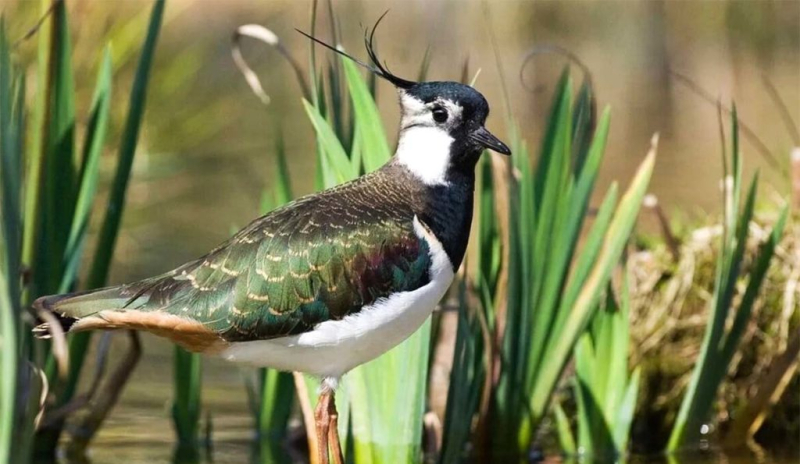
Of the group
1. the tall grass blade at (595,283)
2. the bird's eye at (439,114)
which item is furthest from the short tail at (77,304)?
the tall grass blade at (595,283)

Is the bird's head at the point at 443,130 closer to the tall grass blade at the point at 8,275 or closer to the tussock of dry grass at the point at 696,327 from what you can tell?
the tall grass blade at the point at 8,275

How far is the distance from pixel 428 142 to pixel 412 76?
28.3ft

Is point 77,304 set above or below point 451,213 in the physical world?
below

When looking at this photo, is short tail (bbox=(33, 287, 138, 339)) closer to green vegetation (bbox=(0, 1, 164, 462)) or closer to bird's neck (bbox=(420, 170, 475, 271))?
green vegetation (bbox=(0, 1, 164, 462))

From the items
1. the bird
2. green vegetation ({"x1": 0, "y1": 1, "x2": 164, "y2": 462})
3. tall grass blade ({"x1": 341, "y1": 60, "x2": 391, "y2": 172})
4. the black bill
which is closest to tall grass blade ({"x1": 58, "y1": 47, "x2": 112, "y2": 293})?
green vegetation ({"x1": 0, "y1": 1, "x2": 164, "y2": 462})

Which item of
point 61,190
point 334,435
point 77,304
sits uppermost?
point 61,190

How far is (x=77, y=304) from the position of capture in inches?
159

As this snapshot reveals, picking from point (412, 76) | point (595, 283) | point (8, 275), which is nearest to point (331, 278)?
point (8, 275)

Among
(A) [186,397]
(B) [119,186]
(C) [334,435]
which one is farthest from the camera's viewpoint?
(A) [186,397]

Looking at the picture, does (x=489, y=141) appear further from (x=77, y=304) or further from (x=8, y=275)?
(x=8, y=275)

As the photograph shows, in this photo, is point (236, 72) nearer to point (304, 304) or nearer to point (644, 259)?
point (644, 259)

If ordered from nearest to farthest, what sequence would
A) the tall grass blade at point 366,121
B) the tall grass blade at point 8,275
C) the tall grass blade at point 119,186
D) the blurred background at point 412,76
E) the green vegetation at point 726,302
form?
the tall grass blade at point 8,275
the tall grass blade at point 366,121
the green vegetation at point 726,302
the tall grass blade at point 119,186
the blurred background at point 412,76

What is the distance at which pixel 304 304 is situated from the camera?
4051 mm

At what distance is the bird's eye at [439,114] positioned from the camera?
4.29 meters
